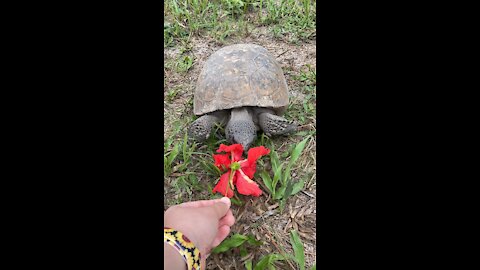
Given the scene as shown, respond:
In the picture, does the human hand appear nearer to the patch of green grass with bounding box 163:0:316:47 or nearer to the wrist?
the wrist

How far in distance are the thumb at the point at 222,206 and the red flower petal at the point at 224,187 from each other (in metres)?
0.08

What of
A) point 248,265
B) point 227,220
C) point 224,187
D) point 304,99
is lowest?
point 248,265

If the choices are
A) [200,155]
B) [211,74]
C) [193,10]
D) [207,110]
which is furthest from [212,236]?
[193,10]

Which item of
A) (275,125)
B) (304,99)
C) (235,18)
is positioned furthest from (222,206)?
(235,18)

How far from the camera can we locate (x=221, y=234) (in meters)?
1.67

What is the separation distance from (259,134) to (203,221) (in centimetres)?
80

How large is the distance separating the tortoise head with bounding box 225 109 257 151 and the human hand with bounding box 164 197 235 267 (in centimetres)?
39

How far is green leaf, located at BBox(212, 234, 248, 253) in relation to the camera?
162 centimetres

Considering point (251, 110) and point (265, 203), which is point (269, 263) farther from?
point (251, 110)

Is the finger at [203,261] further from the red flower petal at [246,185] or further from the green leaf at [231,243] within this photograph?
the red flower petal at [246,185]

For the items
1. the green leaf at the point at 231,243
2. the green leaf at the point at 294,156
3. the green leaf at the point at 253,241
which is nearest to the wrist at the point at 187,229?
the green leaf at the point at 231,243

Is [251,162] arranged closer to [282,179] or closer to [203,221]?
[282,179]

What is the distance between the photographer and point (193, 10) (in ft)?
10.2

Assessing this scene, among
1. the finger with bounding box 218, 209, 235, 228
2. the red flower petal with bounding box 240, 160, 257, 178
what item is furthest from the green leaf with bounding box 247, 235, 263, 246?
the red flower petal with bounding box 240, 160, 257, 178
